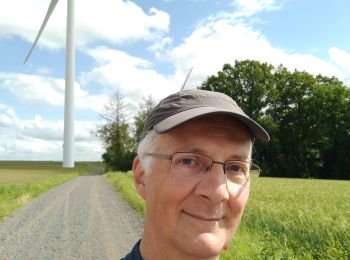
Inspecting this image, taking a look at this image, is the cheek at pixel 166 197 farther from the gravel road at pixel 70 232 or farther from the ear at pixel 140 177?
the gravel road at pixel 70 232

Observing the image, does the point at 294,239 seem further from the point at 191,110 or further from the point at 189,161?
the point at 191,110

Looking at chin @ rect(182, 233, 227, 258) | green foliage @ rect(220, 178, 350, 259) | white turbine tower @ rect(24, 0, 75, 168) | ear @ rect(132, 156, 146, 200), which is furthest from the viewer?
white turbine tower @ rect(24, 0, 75, 168)

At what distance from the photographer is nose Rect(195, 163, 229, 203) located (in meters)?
2.01

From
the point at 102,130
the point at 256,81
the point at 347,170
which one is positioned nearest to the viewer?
the point at 347,170

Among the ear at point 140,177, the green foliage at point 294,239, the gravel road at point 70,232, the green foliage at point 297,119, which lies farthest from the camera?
the green foliage at point 297,119

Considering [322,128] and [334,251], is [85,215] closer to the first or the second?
[334,251]

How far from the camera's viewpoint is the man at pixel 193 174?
1.98m

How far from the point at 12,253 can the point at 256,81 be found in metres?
61.5

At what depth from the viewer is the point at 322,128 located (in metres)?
63.7

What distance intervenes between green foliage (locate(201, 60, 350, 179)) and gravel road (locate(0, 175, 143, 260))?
45.9m

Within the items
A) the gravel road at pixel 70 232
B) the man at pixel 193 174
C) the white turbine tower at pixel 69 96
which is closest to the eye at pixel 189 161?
the man at pixel 193 174

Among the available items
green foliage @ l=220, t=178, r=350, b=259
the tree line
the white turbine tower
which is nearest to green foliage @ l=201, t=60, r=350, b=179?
the tree line

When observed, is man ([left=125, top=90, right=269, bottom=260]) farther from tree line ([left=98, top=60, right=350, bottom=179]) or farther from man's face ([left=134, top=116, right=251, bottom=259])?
tree line ([left=98, top=60, right=350, bottom=179])

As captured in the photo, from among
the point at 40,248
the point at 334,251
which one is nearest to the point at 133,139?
the point at 40,248
